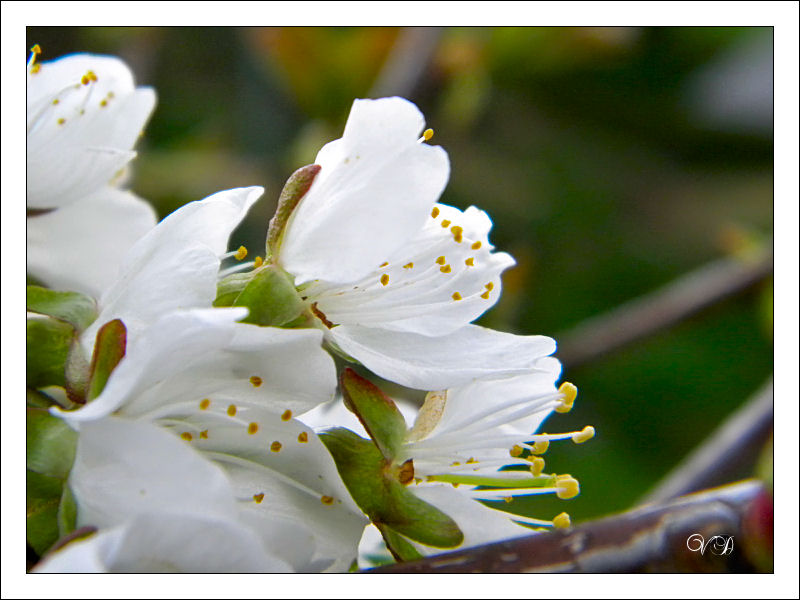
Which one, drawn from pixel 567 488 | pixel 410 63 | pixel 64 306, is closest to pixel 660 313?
pixel 410 63

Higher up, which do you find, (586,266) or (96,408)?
(96,408)

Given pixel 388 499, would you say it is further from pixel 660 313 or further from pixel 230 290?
pixel 660 313

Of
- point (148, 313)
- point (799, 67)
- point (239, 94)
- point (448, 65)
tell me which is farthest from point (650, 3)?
point (239, 94)

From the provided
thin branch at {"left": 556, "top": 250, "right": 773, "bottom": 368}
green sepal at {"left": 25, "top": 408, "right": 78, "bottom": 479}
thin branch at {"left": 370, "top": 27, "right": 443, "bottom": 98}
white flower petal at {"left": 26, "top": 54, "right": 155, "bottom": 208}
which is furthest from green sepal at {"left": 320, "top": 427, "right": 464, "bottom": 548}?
thin branch at {"left": 370, "top": 27, "right": 443, "bottom": 98}

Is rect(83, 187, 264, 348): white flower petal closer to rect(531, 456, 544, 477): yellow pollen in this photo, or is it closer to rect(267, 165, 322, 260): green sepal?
rect(267, 165, 322, 260): green sepal

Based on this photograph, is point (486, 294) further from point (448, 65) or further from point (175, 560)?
point (448, 65)

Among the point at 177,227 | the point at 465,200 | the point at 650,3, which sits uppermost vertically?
the point at 650,3

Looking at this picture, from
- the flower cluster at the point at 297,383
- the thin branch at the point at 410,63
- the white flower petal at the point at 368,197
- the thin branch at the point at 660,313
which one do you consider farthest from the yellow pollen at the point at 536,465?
the thin branch at the point at 410,63
